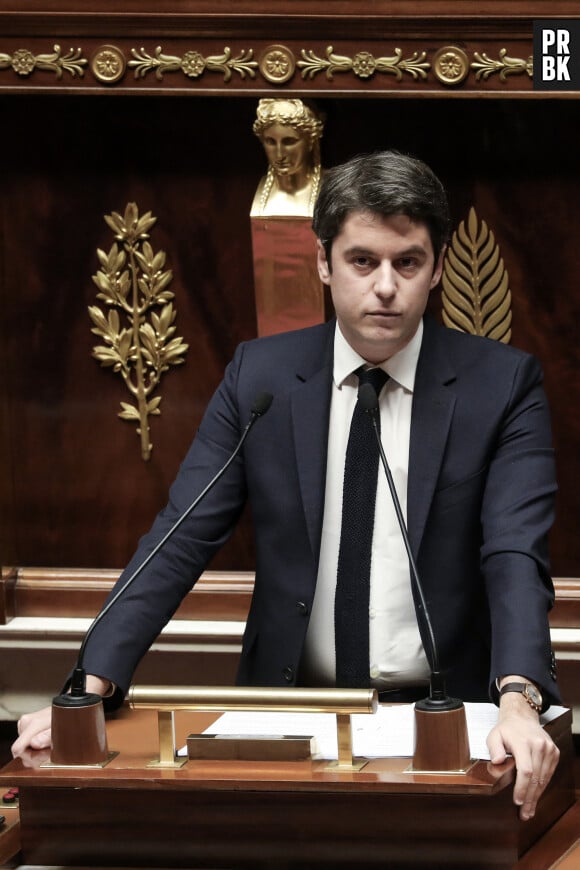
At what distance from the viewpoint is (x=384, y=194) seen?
94.0 inches

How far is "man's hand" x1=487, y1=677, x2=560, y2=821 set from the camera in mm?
1906

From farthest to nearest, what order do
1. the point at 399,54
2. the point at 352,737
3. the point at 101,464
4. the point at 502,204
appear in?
the point at 101,464
the point at 502,204
the point at 399,54
the point at 352,737

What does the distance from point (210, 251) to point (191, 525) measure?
1061 mm

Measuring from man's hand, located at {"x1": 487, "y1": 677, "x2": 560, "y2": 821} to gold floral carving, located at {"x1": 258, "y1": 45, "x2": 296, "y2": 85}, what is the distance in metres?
1.63

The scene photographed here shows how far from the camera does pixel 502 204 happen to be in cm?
332

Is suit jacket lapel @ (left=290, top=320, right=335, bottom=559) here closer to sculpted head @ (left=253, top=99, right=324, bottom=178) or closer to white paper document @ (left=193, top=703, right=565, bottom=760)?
white paper document @ (left=193, top=703, right=565, bottom=760)

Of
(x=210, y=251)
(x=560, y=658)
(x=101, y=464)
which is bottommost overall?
(x=560, y=658)

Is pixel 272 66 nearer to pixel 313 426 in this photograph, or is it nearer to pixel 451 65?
pixel 451 65

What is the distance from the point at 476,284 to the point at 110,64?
0.93m

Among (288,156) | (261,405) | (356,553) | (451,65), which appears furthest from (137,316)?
(261,405)

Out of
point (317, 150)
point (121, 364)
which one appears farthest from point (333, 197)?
point (121, 364)

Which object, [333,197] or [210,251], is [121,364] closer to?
[210,251]

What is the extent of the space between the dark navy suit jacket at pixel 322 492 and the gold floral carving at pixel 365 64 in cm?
70


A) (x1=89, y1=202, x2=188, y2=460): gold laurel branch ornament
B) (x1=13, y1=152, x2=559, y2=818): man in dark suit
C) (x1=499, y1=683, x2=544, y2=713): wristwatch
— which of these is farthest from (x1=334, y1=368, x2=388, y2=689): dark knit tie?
(x1=89, y1=202, x2=188, y2=460): gold laurel branch ornament
